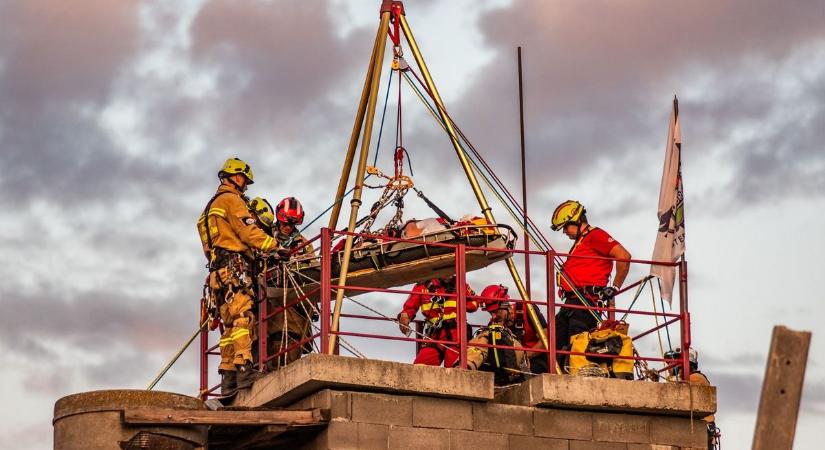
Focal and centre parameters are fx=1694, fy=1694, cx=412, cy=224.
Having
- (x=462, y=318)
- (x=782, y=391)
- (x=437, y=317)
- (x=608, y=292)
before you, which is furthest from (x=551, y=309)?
(x=782, y=391)

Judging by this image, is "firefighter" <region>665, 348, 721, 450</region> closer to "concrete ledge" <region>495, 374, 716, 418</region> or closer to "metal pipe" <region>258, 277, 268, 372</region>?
"concrete ledge" <region>495, 374, 716, 418</region>

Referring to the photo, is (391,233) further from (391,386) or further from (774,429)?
(774,429)

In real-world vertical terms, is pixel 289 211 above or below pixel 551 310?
above

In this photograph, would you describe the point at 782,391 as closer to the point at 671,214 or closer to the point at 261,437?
the point at 261,437

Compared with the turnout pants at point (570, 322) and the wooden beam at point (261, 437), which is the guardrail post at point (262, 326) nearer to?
the wooden beam at point (261, 437)

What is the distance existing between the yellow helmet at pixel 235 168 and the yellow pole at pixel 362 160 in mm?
1280

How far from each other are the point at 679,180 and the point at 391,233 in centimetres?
324

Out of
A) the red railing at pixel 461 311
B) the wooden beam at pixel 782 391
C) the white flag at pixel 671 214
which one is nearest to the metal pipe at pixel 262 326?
the red railing at pixel 461 311

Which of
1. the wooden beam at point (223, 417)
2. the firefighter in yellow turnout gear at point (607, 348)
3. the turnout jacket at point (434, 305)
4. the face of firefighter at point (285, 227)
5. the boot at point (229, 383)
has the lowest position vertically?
the wooden beam at point (223, 417)

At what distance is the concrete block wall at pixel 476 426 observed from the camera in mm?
16344

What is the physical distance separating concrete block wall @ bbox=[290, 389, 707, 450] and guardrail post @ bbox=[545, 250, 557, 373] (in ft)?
1.76

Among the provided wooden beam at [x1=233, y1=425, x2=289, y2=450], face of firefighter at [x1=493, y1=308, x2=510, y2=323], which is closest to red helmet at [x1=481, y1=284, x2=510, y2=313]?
face of firefighter at [x1=493, y1=308, x2=510, y2=323]

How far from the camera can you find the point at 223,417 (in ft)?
53.9

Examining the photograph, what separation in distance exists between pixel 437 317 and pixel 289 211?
6.98ft
